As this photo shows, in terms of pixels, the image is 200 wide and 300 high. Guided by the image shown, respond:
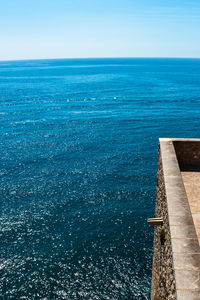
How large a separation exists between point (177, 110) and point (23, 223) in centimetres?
4481

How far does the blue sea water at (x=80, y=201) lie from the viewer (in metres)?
18.1

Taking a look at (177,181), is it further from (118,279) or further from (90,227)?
(90,227)

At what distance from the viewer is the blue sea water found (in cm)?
1808

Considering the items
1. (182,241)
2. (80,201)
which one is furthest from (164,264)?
(80,201)

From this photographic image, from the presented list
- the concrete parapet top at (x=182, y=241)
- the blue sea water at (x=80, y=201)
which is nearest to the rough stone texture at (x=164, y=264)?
the concrete parapet top at (x=182, y=241)

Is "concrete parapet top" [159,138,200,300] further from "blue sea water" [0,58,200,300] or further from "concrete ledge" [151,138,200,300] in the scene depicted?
"blue sea water" [0,58,200,300]

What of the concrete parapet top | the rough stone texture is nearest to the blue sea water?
the rough stone texture

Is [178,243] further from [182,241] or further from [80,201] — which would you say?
[80,201]

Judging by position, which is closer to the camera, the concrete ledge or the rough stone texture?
the concrete ledge

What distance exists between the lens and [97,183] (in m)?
29.7

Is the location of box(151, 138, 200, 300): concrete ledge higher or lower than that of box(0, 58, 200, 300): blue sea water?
higher

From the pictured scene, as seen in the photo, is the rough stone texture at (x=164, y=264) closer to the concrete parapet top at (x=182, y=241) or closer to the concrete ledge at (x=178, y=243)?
the concrete ledge at (x=178, y=243)

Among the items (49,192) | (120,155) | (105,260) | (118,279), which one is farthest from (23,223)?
(120,155)

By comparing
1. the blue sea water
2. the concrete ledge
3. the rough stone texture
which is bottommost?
the blue sea water
